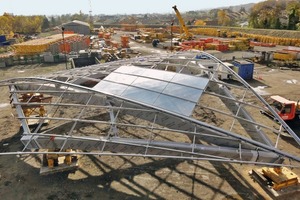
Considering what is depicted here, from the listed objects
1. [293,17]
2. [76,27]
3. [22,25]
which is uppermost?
[293,17]

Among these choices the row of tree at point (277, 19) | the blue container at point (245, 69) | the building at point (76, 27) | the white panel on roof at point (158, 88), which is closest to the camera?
the white panel on roof at point (158, 88)

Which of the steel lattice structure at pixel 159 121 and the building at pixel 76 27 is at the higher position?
the building at pixel 76 27

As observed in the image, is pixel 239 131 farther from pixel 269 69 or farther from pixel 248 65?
pixel 269 69

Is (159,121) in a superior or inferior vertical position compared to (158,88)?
inferior

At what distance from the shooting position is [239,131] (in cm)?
2066

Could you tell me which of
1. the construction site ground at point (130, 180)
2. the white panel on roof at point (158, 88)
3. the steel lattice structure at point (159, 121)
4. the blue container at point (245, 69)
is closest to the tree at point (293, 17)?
the blue container at point (245, 69)

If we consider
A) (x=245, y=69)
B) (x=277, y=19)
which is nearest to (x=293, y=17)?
(x=277, y=19)

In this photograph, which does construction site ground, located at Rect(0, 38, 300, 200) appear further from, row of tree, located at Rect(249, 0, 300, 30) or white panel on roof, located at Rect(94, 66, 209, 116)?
row of tree, located at Rect(249, 0, 300, 30)

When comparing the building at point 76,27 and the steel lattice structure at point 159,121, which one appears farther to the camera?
the building at point 76,27

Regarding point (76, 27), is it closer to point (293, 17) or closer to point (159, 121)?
point (293, 17)

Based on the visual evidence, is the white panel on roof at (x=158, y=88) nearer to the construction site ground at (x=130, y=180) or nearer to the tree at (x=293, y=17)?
the construction site ground at (x=130, y=180)

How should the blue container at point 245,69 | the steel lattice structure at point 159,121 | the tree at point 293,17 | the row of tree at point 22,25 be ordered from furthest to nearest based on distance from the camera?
the row of tree at point 22,25, the tree at point 293,17, the blue container at point 245,69, the steel lattice structure at point 159,121

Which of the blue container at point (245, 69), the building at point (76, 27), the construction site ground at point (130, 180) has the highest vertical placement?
the building at point (76, 27)

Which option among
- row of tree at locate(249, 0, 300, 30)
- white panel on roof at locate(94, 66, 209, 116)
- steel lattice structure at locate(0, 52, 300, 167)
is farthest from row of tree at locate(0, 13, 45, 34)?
white panel on roof at locate(94, 66, 209, 116)
